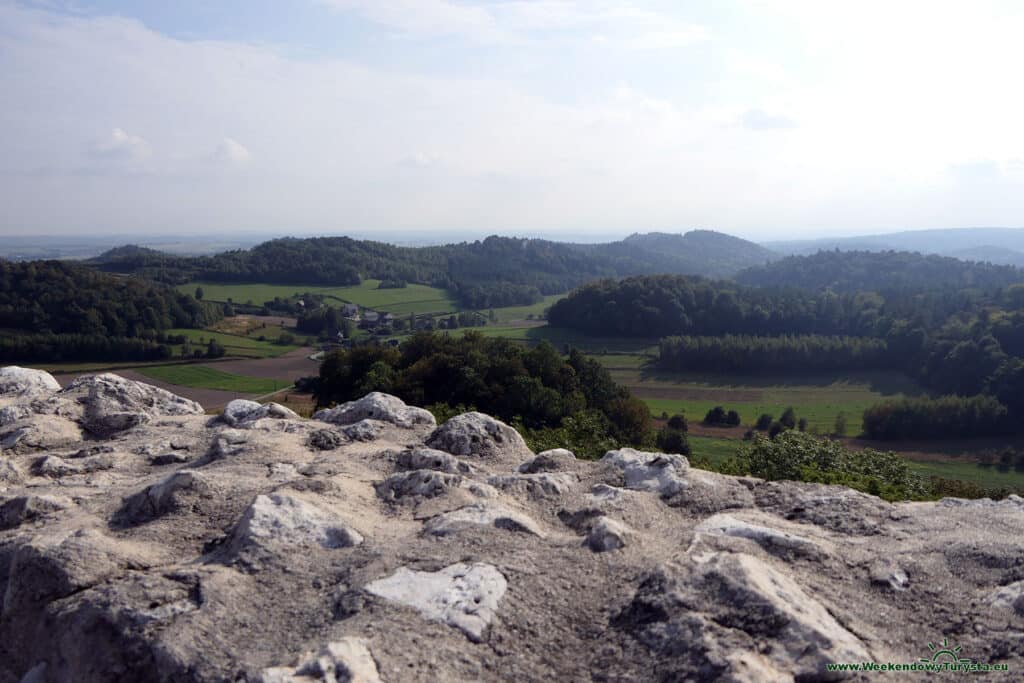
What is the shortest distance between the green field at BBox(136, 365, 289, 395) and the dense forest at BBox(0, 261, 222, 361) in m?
9.29

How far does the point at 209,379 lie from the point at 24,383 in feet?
201

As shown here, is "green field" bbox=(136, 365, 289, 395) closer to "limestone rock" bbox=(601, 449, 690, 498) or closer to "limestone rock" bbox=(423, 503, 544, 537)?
"limestone rock" bbox=(601, 449, 690, 498)

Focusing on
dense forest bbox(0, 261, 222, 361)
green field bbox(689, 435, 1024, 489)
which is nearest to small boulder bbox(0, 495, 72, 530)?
green field bbox(689, 435, 1024, 489)

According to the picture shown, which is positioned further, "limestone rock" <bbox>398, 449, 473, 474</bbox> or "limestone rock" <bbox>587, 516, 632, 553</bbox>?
"limestone rock" <bbox>398, 449, 473, 474</bbox>

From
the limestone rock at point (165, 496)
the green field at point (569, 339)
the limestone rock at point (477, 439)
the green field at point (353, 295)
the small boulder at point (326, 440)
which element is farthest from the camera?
the green field at point (353, 295)

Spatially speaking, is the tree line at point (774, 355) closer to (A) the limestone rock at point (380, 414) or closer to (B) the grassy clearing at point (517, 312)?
(B) the grassy clearing at point (517, 312)

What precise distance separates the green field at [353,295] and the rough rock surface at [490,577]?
13528 centimetres

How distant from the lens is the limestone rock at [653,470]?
34.9 feet

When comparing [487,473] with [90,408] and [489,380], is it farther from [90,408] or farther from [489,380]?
[489,380]

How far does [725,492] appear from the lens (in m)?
10.4

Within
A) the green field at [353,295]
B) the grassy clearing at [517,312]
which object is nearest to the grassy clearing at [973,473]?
the grassy clearing at [517,312]

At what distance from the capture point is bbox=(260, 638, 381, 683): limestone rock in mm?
6117

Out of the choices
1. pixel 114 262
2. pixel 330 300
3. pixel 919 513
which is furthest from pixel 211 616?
pixel 114 262

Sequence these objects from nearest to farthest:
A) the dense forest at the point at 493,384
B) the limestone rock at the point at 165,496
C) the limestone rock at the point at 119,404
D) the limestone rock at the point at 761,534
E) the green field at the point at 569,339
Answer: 1. the limestone rock at the point at 761,534
2. the limestone rock at the point at 165,496
3. the limestone rock at the point at 119,404
4. the dense forest at the point at 493,384
5. the green field at the point at 569,339
